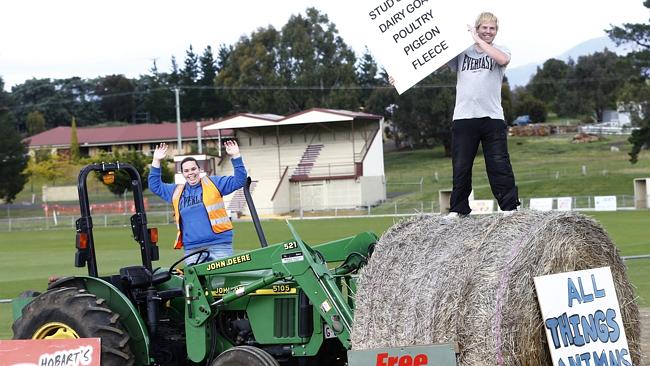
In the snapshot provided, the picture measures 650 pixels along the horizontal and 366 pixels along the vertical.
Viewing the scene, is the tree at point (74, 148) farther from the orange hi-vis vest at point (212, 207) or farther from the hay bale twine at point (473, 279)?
the hay bale twine at point (473, 279)

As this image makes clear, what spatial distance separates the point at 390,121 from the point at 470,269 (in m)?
100

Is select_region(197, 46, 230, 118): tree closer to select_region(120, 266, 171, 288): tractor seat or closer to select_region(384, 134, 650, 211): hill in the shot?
select_region(384, 134, 650, 211): hill

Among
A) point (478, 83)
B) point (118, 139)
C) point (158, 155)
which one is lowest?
point (158, 155)

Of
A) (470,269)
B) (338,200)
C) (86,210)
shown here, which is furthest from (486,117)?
(338,200)

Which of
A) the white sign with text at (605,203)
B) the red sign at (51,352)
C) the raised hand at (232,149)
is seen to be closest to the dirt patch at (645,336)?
the raised hand at (232,149)

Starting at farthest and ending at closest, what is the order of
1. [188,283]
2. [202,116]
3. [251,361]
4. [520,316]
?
[202,116]
[188,283]
[251,361]
[520,316]

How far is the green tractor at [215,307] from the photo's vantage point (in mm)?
7875

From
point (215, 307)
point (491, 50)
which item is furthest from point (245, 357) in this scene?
point (491, 50)

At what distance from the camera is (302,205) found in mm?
72938

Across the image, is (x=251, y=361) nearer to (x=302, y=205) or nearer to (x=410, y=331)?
(x=410, y=331)

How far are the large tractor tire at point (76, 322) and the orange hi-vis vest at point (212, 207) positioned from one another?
1158mm

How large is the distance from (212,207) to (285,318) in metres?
1.41

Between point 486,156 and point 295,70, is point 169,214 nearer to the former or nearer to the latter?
point 295,70

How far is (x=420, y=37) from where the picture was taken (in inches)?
321
